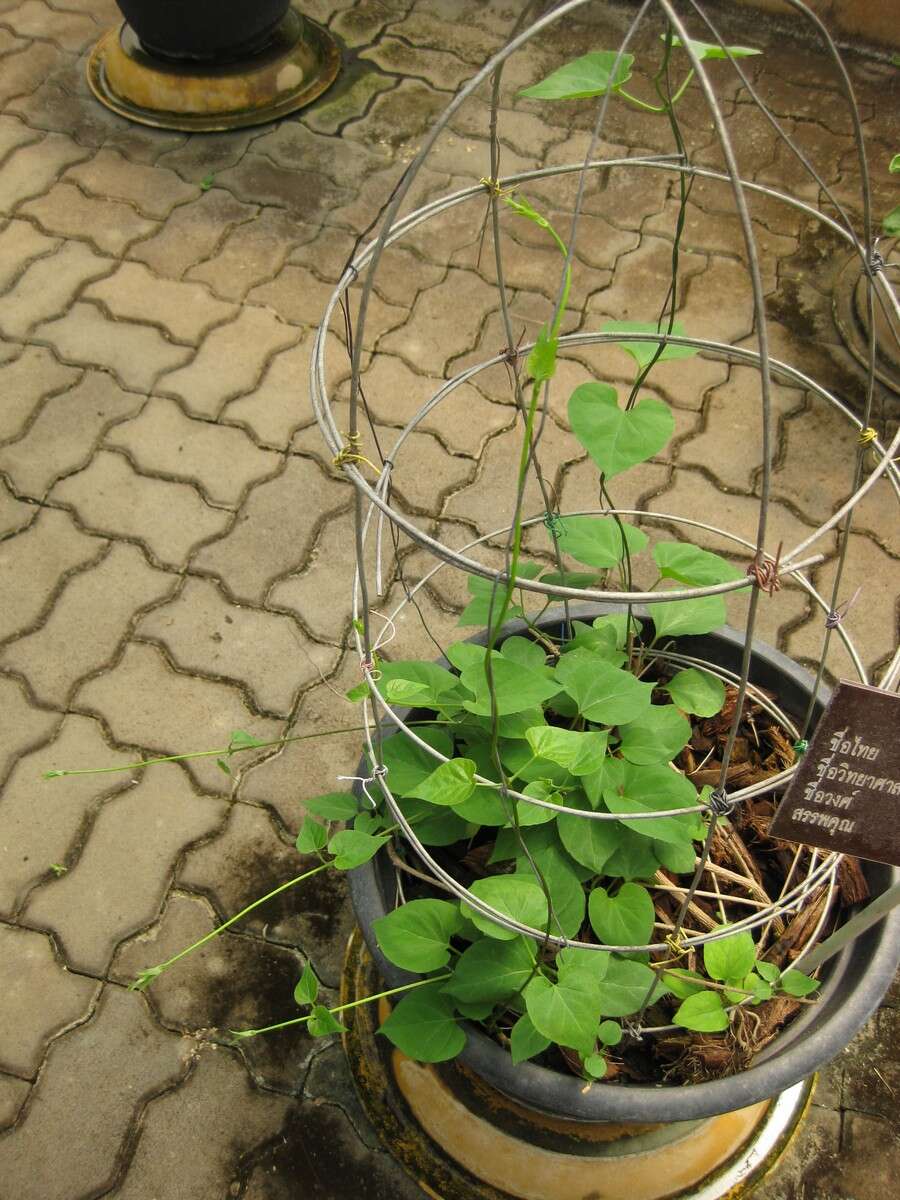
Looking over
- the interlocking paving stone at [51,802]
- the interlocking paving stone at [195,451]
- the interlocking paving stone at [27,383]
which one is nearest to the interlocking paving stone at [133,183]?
the interlocking paving stone at [27,383]

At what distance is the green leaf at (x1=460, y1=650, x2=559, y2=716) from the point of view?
1.20 m

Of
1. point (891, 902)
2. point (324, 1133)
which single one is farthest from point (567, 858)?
point (324, 1133)

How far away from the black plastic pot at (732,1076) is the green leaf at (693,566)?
0.45 meters

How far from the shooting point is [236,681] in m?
2.18

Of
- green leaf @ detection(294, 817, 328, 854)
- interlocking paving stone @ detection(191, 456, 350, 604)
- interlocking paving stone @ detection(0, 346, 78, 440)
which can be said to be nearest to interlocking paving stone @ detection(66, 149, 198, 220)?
interlocking paving stone @ detection(0, 346, 78, 440)

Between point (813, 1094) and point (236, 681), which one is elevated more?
point (236, 681)

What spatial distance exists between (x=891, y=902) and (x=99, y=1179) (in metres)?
1.36

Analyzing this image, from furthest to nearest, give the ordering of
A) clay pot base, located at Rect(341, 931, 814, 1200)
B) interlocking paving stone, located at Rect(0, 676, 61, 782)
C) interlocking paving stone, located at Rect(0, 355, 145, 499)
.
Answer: interlocking paving stone, located at Rect(0, 355, 145, 499) < interlocking paving stone, located at Rect(0, 676, 61, 782) < clay pot base, located at Rect(341, 931, 814, 1200)

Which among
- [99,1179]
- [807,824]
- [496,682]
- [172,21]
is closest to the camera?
[807,824]

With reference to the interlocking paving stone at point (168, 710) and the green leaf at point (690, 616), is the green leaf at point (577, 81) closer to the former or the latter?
the green leaf at point (690, 616)

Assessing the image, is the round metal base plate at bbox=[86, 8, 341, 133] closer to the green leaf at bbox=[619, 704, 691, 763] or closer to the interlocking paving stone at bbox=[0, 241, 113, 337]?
the interlocking paving stone at bbox=[0, 241, 113, 337]

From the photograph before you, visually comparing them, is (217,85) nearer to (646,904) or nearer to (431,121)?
(431,121)

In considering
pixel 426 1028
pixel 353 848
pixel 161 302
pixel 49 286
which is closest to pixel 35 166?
pixel 49 286

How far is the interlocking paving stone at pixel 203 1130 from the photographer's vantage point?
1.66 meters
